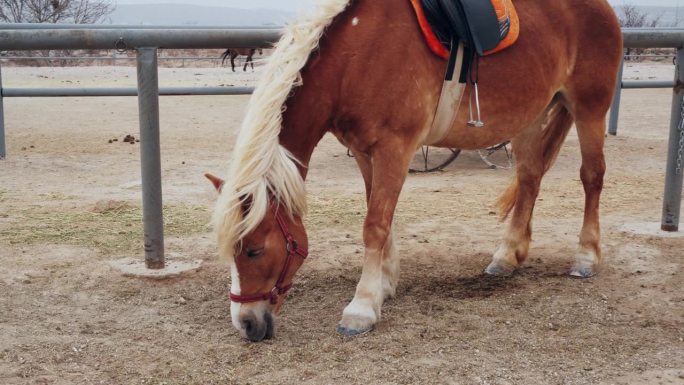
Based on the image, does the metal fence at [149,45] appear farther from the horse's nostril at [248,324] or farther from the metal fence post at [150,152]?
the horse's nostril at [248,324]

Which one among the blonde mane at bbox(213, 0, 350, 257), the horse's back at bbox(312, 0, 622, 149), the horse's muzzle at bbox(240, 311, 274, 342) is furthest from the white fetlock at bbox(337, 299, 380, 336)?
the horse's back at bbox(312, 0, 622, 149)

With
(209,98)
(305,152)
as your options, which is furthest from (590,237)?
(209,98)

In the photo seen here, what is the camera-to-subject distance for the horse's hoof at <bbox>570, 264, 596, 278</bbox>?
406cm

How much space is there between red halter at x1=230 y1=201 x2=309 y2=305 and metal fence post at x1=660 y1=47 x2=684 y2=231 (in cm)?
295

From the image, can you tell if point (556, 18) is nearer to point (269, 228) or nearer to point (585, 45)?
point (585, 45)

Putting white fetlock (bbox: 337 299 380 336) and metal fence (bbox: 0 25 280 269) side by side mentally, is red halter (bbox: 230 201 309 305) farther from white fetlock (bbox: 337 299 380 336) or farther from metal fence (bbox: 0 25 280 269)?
metal fence (bbox: 0 25 280 269)

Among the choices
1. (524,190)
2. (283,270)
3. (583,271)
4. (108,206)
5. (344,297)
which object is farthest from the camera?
(108,206)

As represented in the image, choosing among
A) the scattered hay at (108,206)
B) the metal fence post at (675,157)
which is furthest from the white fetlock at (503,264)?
the scattered hay at (108,206)

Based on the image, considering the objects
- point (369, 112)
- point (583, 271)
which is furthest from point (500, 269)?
point (369, 112)

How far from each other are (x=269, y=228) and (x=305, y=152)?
408mm

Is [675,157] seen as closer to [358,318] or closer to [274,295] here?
[358,318]

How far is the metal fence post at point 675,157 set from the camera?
473 centimetres

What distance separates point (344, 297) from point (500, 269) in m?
1.00

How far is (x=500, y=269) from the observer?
415 centimetres
